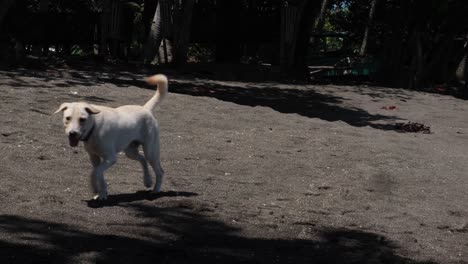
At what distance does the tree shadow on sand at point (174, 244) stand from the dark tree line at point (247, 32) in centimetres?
1450

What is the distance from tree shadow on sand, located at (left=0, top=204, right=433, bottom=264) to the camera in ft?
18.5

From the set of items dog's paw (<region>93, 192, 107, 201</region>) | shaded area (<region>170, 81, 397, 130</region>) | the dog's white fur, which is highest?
the dog's white fur

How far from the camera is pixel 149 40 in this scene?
78.9ft

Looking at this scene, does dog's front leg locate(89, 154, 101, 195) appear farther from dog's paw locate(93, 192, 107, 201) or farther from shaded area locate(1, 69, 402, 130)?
shaded area locate(1, 69, 402, 130)

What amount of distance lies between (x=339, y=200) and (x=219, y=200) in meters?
1.33

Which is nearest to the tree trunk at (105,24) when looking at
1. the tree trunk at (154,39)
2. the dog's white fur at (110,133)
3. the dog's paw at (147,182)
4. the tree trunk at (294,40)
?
the tree trunk at (154,39)

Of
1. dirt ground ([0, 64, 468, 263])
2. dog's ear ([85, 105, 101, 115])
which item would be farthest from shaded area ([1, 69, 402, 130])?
dog's ear ([85, 105, 101, 115])

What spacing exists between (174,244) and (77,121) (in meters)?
1.35

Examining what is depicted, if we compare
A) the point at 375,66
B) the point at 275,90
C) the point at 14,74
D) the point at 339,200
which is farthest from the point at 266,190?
the point at 375,66

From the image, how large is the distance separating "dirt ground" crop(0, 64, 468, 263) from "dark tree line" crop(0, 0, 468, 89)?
25.5ft

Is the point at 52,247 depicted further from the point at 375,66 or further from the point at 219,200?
the point at 375,66

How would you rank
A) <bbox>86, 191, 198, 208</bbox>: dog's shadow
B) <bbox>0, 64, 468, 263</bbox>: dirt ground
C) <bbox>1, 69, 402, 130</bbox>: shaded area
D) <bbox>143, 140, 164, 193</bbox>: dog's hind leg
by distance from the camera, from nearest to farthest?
<bbox>0, 64, 468, 263</bbox>: dirt ground → <bbox>86, 191, 198, 208</bbox>: dog's shadow → <bbox>143, 140, 164, 193</bbox>: dog's hind leg → <bbox>1, 69, 402, 130</bbox>: shaded area

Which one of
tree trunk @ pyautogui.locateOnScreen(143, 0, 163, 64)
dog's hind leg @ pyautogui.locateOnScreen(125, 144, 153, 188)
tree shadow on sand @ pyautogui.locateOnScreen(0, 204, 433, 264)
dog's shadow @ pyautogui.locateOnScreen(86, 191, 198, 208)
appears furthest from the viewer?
tree trunk @ pyautogui.locateOnScreen(143, 0, 163, 64)

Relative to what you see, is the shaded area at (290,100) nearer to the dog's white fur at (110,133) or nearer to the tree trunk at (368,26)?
the dog's white fur at (110,133)
